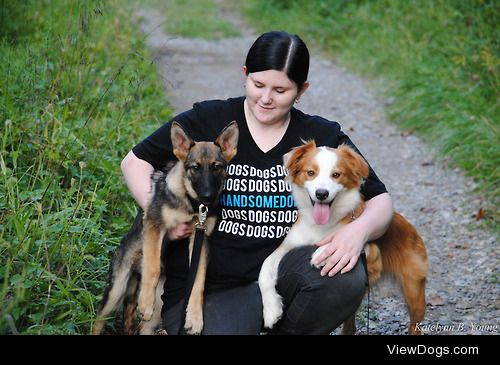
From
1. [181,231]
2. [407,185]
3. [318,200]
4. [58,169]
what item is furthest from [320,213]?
[407,185]

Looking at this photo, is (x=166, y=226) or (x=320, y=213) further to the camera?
(x=166, y=226)

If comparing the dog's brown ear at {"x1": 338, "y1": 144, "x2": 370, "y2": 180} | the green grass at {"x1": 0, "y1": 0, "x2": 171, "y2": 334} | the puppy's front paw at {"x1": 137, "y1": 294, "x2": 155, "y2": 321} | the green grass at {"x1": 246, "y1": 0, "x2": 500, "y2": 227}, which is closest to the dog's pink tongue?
the dog's brown ear at {"x1": 338, "y1": 144, "x2": 370, "y2": 180}

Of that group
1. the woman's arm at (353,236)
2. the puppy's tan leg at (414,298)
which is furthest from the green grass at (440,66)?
the woman's arm at (353,236)

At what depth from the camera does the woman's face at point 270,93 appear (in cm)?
279

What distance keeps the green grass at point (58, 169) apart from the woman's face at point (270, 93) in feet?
3.70

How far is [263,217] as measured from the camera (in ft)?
9.41

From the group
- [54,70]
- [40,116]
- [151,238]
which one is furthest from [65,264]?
[54,70]

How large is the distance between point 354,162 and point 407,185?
3.31 meters

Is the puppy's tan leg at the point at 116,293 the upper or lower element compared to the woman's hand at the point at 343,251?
lower

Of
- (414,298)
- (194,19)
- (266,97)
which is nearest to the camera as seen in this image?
(266,97)

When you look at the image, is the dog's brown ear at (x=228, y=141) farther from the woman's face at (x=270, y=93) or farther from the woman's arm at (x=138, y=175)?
the woman's arm at (x=138, y=175)

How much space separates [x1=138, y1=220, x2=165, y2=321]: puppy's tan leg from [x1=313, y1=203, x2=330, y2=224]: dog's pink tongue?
74 centimetres

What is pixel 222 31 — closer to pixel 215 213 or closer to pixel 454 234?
pixel 454 234

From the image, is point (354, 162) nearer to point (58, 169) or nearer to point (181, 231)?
point (181, 231)
